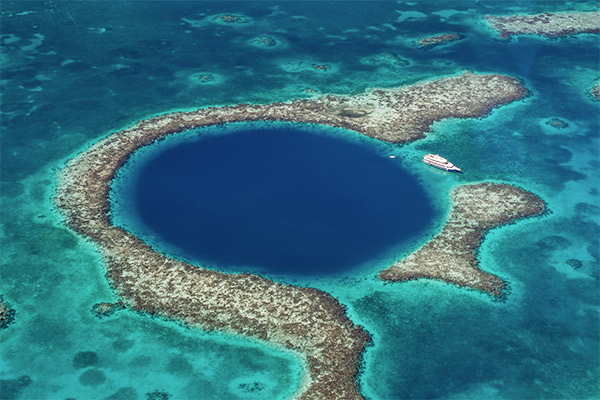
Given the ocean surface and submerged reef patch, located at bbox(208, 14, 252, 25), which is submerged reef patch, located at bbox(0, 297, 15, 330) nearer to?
the ocean surface

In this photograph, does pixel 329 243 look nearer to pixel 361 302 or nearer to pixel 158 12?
pixel 361 302

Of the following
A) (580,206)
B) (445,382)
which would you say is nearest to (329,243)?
(445,382)

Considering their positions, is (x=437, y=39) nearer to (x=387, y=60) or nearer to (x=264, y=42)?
(x=387, y=60)

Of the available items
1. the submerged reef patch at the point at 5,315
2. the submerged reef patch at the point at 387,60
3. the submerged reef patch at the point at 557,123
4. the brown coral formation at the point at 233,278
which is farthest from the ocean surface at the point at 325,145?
the brown coral formation at the point at 233,278

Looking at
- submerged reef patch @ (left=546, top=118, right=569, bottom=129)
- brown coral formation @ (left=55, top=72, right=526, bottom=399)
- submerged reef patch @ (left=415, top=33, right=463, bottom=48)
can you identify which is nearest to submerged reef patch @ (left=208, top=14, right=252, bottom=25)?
submerged reef patch @ (left=415, top=33, right=463, bottom=48)

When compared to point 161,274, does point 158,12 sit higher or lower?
higher

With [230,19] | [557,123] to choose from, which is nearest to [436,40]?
[557,123]

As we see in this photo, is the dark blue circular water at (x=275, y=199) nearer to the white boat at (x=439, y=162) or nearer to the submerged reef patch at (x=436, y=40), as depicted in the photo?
the white boat at (x=439, y=162)

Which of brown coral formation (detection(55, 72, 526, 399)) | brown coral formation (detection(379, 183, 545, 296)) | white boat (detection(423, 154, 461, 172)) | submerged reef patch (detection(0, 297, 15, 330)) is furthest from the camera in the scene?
white boat (detection(423, 154, 461, 172))

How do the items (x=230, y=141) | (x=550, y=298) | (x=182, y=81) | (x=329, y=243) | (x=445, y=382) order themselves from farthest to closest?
(x=182, y=81)
(x=230, y=141)
(x=329, y=243)
(x=550, y=298)
(x=445, y=382)
